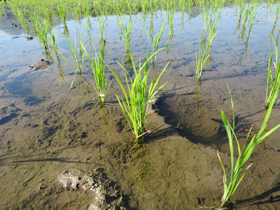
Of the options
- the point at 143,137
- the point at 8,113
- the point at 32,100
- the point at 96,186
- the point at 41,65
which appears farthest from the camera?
the point at 41,65

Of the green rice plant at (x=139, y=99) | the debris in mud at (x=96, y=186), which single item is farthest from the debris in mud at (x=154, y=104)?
the debris in mud at (x=96, y=186)

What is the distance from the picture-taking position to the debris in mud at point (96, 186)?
117 centimetres

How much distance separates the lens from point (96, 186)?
1.30m

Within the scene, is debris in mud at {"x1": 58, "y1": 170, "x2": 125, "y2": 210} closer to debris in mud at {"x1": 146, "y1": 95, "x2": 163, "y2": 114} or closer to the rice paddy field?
the rice paddy field

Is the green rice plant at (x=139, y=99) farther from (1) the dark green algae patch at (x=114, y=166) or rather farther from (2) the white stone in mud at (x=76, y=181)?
(2) the white stone in mud at (x=76, y=181)

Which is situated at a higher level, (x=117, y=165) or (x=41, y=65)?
(x=41, y=65)

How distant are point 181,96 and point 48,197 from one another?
2008mm

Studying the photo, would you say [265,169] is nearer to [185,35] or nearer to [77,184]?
[77,184]

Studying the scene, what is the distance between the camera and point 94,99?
2523mm

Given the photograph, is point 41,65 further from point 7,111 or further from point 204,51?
point 204,51

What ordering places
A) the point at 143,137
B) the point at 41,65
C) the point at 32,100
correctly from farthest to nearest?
the point at 41,65, the point at 32,100, the point at 143,137

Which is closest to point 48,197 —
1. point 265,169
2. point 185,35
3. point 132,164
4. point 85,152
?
point 85,152

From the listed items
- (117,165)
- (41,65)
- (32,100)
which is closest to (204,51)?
(117,165)

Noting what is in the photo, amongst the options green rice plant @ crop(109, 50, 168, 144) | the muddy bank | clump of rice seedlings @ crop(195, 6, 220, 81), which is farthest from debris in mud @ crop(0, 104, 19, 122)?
clump of rice seedlings @ crop(195, 6, 220, 81)
